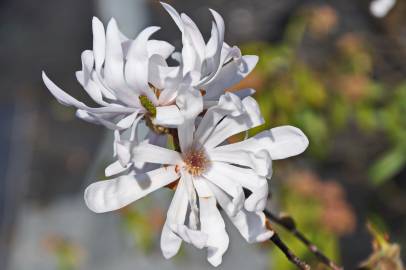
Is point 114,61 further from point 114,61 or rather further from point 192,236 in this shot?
point 192,236

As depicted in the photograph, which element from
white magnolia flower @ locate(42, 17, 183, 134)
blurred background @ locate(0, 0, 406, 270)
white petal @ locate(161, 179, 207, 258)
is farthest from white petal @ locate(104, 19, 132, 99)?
blurred background @ locate(0, 0, 406, 270)

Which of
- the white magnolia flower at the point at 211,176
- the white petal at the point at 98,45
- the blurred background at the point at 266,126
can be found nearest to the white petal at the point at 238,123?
the white magnolia flower at the point at 211,176

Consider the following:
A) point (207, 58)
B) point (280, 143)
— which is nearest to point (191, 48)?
point (207, 58)

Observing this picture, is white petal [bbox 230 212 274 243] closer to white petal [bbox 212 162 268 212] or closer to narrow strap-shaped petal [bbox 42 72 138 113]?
white petal [bbox 212 162 268 212]

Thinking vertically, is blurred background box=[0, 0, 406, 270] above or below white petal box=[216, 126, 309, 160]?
below

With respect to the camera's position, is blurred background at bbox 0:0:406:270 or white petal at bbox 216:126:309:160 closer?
white petal at bbox 216:126:309:160

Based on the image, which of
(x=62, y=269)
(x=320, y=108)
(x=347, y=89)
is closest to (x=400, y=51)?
(x=347, y=89)
